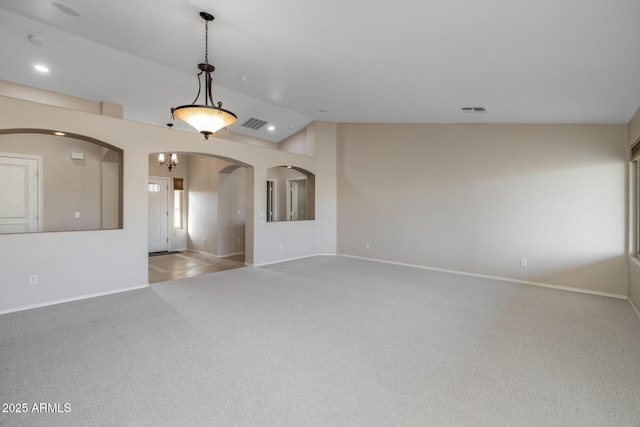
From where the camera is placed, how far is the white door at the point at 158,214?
8266mm

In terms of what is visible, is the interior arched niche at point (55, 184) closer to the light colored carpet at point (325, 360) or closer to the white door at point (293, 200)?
the light colored carpet at point (325, 360)

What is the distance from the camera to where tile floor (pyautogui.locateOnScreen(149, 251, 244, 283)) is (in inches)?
223

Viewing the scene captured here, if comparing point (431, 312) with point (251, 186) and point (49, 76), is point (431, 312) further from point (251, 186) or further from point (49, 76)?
point (49, 76)

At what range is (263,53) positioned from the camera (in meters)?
3.91

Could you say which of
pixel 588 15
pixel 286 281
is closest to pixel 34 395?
pixel 286 281

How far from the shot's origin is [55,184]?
578 cm

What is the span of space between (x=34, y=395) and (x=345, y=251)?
6.19 metres

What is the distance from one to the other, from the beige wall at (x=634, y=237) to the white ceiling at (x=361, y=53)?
0.82ft

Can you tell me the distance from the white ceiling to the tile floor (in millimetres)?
3375

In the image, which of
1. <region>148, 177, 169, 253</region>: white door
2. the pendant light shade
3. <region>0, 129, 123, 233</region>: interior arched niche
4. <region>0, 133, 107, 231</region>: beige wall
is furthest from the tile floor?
the pendant light shade

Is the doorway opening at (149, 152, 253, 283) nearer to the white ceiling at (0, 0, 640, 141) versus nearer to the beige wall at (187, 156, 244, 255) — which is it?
the beige wall at (187, 156, 244, 255)

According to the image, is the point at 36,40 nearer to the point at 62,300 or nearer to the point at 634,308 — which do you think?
the point at 62,300

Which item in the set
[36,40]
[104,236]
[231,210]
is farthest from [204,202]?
[36,40]

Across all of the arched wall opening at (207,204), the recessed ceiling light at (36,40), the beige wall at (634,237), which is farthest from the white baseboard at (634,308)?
the recessed ceiling light at (36,40)
